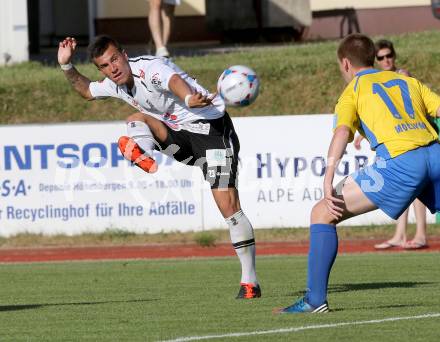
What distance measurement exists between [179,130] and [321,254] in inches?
99.3

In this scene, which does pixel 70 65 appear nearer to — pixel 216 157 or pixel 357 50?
pixel 216 157

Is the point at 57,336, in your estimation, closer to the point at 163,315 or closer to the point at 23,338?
the point at 23,338

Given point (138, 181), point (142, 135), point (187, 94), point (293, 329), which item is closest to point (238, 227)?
point (142, 135)

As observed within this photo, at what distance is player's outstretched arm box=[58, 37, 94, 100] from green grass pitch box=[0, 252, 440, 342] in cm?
186

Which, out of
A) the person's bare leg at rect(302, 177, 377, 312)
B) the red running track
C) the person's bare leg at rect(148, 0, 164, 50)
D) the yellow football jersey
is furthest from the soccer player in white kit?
the person's bare leg at rect(148, 0, 164, 50)

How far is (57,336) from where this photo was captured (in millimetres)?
7926

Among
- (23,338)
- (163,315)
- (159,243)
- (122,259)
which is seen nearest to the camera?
(23,338)

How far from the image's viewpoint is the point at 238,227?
10328 millimetres

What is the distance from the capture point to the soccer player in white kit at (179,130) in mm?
10198

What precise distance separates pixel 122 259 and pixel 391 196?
816 centimetres

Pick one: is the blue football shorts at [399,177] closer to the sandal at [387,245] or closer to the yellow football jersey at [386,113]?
the yellow football jersey at [386,113]

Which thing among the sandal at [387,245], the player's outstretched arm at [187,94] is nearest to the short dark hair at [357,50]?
the player's outstretched arm at [187,94]

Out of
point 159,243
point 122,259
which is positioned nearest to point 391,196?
point 122,259

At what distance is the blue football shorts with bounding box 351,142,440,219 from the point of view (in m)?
8.24
